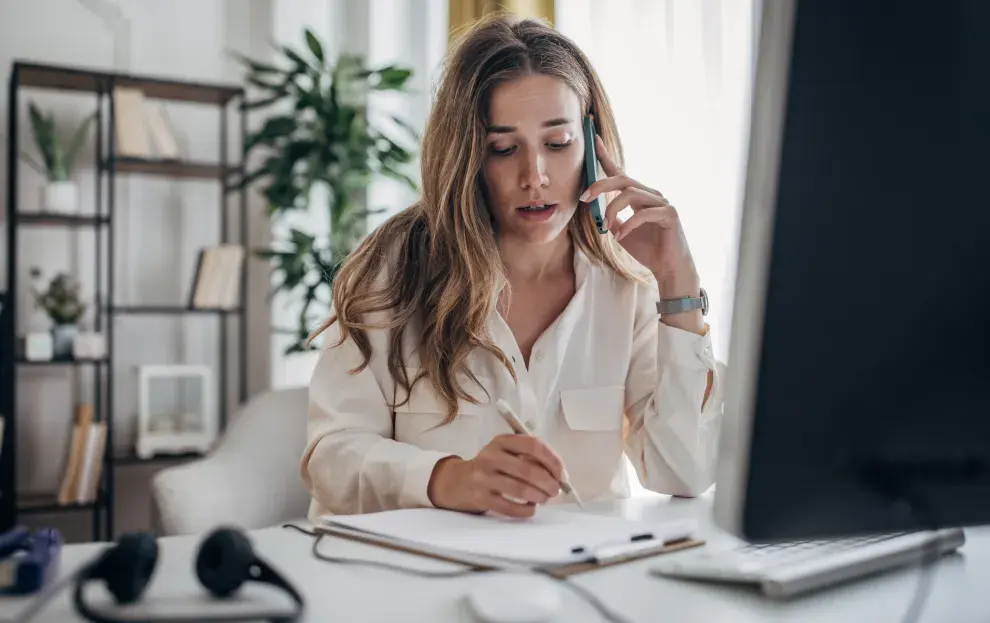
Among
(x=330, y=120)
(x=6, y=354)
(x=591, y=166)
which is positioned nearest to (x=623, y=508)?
(x=591, y=166)

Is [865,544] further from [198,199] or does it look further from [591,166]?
[198,199]

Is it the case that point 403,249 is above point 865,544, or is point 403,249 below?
above

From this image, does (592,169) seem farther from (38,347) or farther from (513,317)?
(38,347)

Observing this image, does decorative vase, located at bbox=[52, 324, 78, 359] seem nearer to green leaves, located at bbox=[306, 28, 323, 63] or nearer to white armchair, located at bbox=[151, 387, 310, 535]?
green leaves, located at bbox=[306, 28, 323, 63]

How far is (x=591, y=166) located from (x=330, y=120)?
173cm

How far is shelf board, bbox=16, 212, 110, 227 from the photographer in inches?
113

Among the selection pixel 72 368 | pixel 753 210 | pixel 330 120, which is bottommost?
pixel 72 368

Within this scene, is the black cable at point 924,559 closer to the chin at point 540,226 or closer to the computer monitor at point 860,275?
the computer monitor at point 860,275

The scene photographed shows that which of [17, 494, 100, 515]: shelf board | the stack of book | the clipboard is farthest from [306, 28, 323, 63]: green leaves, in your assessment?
the clipboard

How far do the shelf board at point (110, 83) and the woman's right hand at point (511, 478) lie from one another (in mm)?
2579

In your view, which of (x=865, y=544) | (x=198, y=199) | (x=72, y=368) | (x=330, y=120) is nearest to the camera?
(x=865, y=544)

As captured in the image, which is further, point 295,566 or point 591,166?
point 591,166

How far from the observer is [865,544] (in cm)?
71

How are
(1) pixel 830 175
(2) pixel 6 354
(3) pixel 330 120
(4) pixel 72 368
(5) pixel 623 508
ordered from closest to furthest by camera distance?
1. (1) pixel 830 175
2. (5) pixel 623 508
3. (2) pixel 6 354
4. (3) pixel 330 120
5. (4) pixel 72 368
